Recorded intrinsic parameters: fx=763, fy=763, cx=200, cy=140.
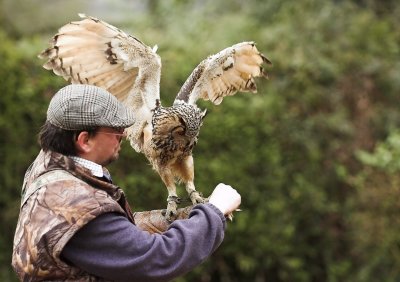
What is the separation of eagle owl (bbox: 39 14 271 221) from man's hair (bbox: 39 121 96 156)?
749 millimetres

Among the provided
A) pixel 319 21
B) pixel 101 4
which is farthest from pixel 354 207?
pixel 101 4

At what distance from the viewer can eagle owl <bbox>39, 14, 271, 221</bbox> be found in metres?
3.23

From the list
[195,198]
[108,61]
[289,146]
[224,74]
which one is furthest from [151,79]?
[289,146]

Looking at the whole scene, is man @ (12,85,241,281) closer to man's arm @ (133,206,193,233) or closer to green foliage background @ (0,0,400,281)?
man's arm @ (133,206,193,233)

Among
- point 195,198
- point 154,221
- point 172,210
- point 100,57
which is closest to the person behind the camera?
point 154,221

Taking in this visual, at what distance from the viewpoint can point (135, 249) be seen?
2.25 metres

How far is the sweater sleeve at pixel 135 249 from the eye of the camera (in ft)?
7.30

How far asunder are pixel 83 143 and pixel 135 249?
1.19 feet

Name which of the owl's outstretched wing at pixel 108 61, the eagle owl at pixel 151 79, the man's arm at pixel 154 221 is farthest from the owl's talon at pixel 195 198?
the owl's outstretched wing at pixel 108 61

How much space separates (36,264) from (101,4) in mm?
9424

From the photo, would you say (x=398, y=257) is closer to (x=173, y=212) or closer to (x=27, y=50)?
(x=27, y=50)

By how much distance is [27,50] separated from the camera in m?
6.30

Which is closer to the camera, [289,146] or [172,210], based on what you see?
[172,210]

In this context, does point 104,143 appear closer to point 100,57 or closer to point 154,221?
point 154,221
